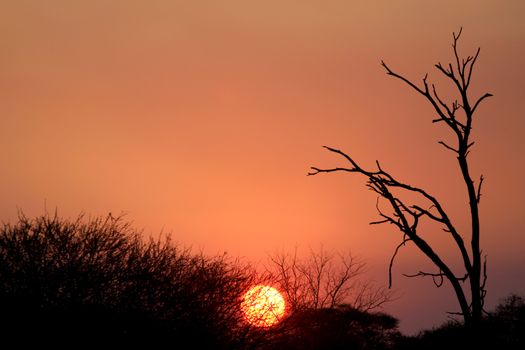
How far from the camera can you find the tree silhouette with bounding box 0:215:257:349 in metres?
20.7

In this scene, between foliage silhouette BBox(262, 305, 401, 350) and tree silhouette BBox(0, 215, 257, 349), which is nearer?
tree silhouette BBox(0, 215, 257, 349)

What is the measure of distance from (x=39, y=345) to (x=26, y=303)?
5.53ft

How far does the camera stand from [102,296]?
23.2 metres

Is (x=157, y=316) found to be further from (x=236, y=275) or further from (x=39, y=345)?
(x=236, y=275)

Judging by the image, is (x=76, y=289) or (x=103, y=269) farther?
(x=103, y=269)

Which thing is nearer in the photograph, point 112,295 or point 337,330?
point 112,295

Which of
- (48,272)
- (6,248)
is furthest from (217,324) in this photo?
(6,248)

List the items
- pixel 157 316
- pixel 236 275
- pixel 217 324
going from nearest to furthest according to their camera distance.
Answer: pixel 157 316
pixel 217 324
pixel 236 275

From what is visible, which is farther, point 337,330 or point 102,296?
point 337,330

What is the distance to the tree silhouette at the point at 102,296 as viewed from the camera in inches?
816

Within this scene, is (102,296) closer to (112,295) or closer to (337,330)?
(112,295)

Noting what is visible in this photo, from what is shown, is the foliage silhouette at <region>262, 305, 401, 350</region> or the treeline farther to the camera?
the foliage silhouette at <region>262, 305, 401, 350</region>

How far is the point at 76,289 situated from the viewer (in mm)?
22391

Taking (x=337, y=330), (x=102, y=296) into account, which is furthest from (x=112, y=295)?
(x=337, y=330)
